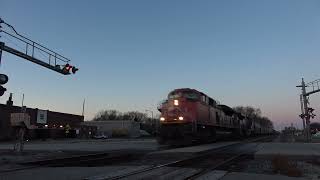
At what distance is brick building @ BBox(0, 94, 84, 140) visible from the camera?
70.8 m

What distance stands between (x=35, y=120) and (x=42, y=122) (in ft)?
8.11

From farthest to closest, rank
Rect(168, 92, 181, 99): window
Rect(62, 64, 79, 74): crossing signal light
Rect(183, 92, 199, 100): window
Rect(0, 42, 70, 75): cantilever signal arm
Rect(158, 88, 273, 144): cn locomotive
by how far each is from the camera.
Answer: Rect(168, 92, 181, 99): window → Rect(183, 92, 199, 100): window → Rect(158, 88, 273, 144): cn locomotive → Rect(62, 64, 79, 74): crossing signal light → Rect(0, 42, 70, 75): cantilever signal arm

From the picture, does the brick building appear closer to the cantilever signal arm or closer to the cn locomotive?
the cn locomotive

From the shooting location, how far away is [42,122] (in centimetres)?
7981

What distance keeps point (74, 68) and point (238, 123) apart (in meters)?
32.1

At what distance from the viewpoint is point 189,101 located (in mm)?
31359

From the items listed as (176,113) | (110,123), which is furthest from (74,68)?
(110,123)

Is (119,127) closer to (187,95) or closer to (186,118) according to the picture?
(187,95)

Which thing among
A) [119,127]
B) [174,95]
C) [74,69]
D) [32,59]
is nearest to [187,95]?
[174,95]

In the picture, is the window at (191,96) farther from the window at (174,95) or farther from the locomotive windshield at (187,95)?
the window at (174,95)

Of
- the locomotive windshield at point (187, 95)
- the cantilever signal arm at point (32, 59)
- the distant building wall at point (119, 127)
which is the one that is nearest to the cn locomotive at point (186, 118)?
the locomotive windshield at point (187, 95)

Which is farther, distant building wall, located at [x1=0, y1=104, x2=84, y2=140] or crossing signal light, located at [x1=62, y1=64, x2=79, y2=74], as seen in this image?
distant building wall, located at [x1=0, y1=104, x2=84, y2=140]

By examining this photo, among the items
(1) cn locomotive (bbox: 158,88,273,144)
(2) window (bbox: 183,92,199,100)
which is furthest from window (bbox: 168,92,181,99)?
(2) window (bbox: 183,92,199,100)

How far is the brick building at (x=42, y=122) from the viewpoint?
70812 mm
